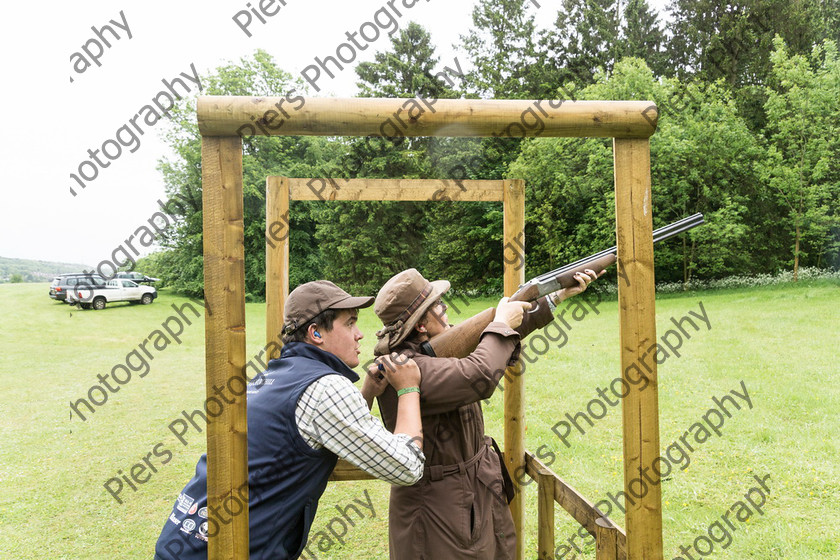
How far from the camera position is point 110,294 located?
20.7m

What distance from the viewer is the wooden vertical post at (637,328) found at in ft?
5.77

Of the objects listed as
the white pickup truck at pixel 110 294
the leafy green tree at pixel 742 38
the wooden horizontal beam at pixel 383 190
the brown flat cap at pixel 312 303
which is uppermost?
the leafy green tree at pixel 742 38

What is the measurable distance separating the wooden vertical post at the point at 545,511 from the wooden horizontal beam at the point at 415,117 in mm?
1945

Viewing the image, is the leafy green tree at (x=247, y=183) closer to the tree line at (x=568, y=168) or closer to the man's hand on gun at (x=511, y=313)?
the tree line at (x=568, y=168)

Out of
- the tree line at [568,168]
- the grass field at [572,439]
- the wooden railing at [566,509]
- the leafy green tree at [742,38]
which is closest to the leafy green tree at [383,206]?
the tree line at [568,168]

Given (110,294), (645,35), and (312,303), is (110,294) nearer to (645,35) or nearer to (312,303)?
(312,303)

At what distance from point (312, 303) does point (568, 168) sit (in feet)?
70.6

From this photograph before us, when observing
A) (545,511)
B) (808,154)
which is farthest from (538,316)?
(808,154)

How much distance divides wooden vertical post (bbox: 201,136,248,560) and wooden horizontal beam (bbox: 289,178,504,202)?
2072 mm

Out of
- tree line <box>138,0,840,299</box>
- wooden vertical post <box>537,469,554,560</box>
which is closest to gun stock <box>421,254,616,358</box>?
wooden vertical post <box>537,469,554,560</box>

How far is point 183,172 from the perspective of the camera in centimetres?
2666

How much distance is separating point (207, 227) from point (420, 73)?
2213 centimetres

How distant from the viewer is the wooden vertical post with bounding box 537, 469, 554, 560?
9.61 feet

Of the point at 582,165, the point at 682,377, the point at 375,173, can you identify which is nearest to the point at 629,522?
the point at 682,377
